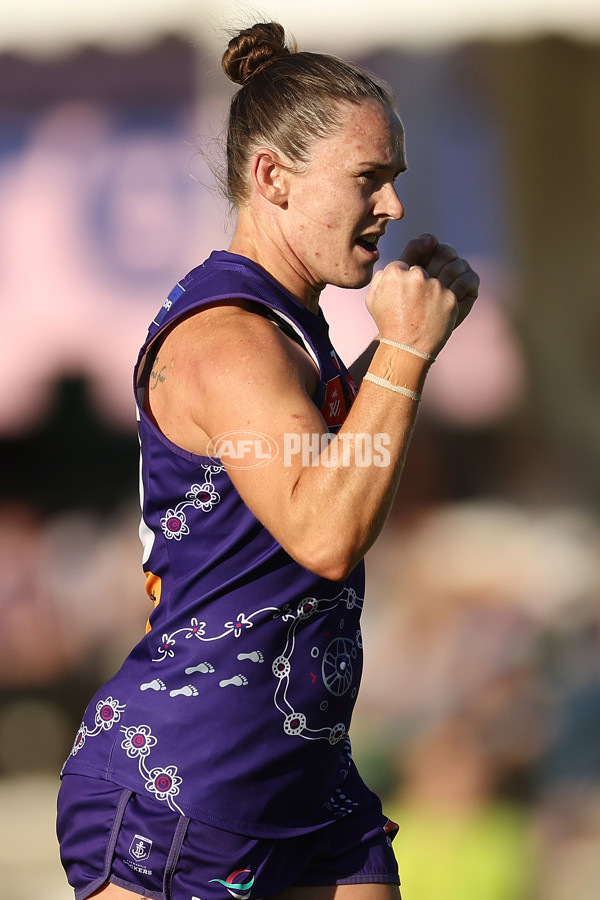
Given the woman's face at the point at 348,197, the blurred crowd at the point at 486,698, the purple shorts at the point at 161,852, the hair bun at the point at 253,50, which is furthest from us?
the blurred crowd at the point at 486,698

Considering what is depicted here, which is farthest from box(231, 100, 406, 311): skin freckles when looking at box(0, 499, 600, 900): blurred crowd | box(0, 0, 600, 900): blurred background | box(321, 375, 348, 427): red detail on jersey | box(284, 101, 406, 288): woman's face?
box(0, 499, 600, 900): blurred crowd

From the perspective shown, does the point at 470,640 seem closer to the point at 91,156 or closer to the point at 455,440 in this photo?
the point at 455,440

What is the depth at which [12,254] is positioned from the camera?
339 centimetres

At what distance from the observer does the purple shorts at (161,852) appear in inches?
60.4

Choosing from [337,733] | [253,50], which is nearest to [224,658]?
[337,733]

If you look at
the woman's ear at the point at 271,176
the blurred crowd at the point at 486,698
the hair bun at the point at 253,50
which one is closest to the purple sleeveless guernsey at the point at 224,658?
the woman's ear at the point at 271,176

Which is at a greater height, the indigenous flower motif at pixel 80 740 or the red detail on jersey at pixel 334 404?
the red detail on jersey at pixel 334 404

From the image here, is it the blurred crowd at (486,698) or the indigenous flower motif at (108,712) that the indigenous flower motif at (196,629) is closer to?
the indigenous flower motif at (108,712)

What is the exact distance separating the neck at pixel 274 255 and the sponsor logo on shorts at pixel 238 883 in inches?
33.8

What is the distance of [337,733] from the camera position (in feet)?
5.47

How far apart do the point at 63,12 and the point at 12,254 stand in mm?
735

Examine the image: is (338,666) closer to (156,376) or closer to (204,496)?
(204,496)

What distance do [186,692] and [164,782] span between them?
0.13 meters

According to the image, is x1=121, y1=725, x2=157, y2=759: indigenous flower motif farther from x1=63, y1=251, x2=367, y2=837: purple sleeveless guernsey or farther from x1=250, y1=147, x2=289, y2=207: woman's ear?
x1=250, y1=147, x2=289, y2=207: woman's ear
